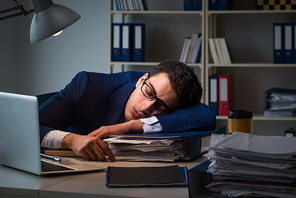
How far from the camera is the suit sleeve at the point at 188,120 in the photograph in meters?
1.23

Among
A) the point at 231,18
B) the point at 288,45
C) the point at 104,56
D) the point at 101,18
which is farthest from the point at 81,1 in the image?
the point at 288,45

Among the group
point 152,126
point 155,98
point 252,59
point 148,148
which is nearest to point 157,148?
point 148,148

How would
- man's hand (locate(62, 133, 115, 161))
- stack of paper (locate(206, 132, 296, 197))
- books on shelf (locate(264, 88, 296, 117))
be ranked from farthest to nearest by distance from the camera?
books on shelf (locate(264, 88, 296, 117)) → man's hand (locate(62, 133, 115, 161)) → stack of paper (locate(206, 132, 296, 197))

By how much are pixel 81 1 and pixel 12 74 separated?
105 centimetres

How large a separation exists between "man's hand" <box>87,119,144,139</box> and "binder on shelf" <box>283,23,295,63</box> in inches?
77.7

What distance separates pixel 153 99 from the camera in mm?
1330

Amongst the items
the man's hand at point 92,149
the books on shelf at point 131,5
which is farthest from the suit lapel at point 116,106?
the books on shelf at point 131,5

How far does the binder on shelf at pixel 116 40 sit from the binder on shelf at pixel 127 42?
29 millimetres

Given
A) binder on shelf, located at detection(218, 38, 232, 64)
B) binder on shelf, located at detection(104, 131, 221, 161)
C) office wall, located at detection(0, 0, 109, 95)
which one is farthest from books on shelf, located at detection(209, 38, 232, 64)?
binder on shelf, located at detection(104, 131, 221, 161)

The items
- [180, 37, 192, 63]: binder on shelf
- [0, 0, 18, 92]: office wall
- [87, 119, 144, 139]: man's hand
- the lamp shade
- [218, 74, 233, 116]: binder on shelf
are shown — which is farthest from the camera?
[0, 0, 18, 92]: office wall

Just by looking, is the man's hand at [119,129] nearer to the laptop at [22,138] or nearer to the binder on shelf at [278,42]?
the laptop at [22,138]

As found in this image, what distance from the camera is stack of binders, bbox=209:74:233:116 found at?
2.85 m

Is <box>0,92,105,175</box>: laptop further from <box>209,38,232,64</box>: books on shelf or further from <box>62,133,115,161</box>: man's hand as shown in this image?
<box>209,38,232,64</box>: books on shelf

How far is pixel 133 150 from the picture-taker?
1.08 metres
